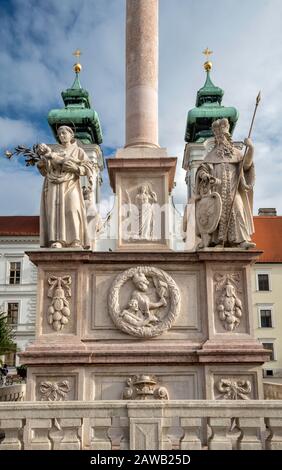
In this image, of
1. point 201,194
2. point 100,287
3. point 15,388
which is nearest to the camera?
point 100,287

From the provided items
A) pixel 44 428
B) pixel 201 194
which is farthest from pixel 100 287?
pixel 44 428

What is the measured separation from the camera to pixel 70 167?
30.4 feet

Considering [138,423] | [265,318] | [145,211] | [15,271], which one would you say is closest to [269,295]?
[265,318]

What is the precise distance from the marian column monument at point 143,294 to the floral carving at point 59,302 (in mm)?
16

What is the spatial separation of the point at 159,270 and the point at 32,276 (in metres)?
45.6

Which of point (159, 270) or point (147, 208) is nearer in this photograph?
point (159, 270)

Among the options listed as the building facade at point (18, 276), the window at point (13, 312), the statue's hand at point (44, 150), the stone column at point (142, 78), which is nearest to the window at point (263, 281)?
the building facade at point (18, 276)

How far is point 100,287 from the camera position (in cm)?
887

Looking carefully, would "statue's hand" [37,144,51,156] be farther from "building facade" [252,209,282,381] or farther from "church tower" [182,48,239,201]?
"church tower" [182,48,239,201]

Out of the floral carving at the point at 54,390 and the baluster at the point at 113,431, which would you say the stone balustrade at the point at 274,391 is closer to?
the floral carving at the point at 54,390

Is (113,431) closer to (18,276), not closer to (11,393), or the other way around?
(11,393)

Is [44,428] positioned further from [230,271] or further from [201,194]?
[201,194]

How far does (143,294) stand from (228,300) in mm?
→ 1400

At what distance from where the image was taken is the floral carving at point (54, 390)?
27.0ft
